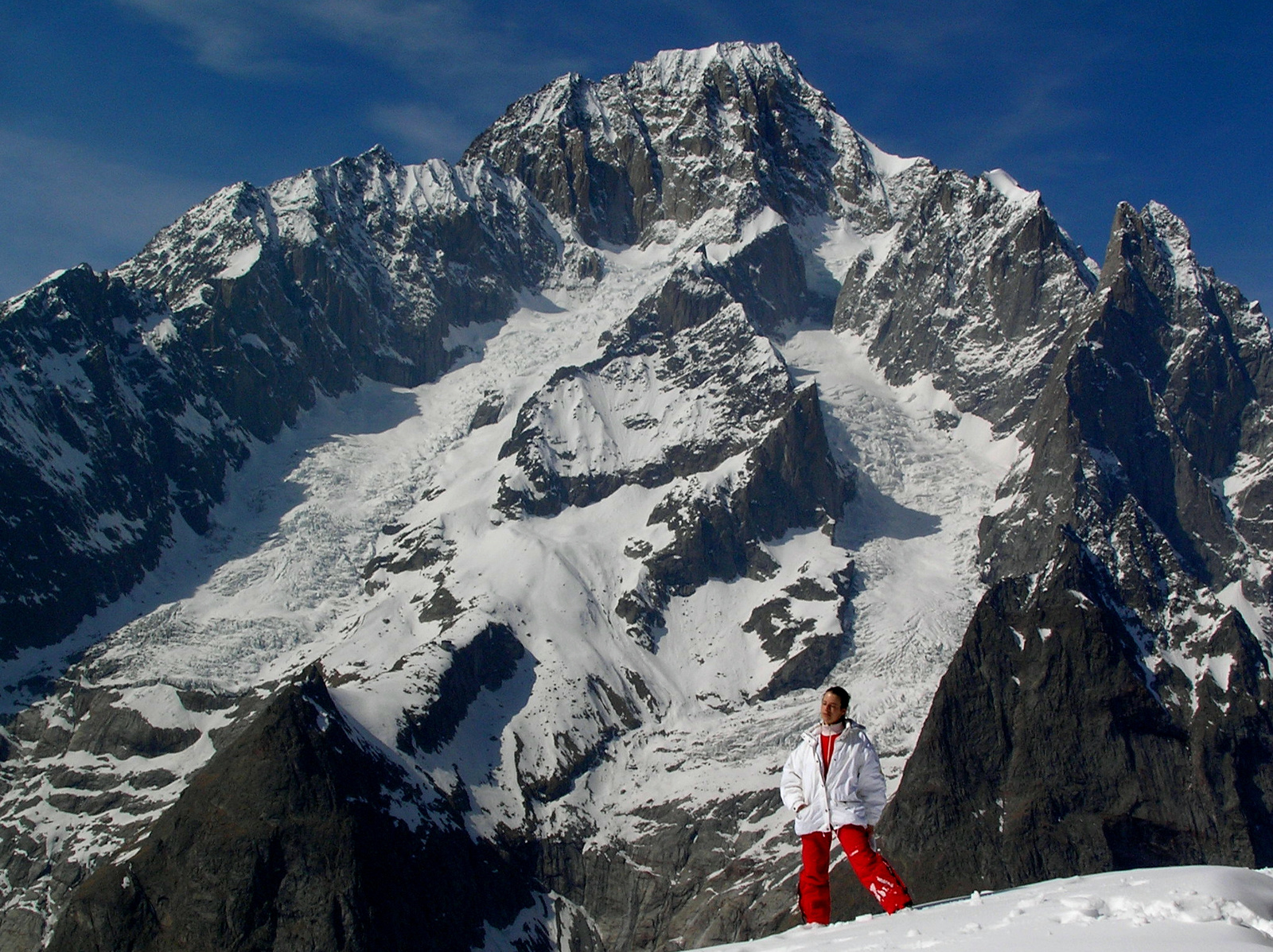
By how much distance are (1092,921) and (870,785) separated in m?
6.15

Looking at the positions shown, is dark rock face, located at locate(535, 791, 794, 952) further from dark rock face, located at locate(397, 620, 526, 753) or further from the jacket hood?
the jacket hood

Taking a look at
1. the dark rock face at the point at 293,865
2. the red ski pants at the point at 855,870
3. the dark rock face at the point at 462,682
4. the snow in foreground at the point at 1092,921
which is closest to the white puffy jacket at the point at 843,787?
the red ski pants at the point at 855,870

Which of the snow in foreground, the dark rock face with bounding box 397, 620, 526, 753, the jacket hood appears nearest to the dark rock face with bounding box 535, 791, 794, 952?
the dark rock face with bounding box 397, 620, 526, 753

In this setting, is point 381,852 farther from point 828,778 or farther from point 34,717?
point 828,778

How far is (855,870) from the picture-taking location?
27688 millimetres

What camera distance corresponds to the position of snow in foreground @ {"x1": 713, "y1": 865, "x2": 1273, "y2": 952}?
2142cm

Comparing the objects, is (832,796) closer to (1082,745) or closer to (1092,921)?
(1092,921)

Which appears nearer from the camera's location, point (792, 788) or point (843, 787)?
point (843, 787)

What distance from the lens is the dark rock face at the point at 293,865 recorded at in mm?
125500

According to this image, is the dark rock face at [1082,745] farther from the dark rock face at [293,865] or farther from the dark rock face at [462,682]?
the dark rock face at [462,682]

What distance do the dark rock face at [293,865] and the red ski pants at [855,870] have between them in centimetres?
10743

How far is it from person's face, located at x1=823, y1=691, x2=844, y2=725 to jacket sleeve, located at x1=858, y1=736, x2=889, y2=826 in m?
0.81

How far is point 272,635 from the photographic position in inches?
7810

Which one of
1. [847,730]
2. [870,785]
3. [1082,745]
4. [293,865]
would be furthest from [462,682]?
[870,785]
